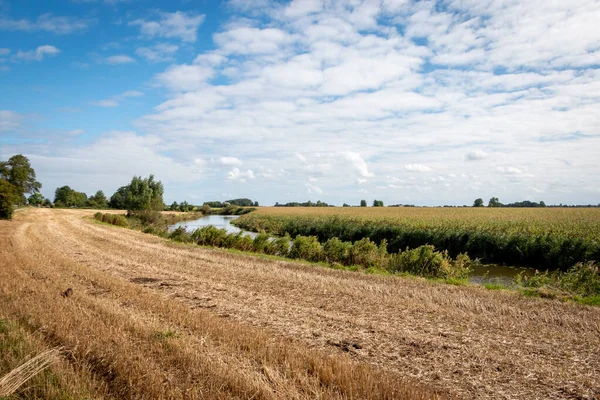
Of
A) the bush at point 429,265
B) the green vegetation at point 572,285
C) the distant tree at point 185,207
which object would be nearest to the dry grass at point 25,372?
the green vegetation at point 572,285

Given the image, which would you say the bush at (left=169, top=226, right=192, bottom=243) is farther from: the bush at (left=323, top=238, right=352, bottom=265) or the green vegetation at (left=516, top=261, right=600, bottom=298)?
the green vegetation at (left=516, top=261, right=600, bottom=298)

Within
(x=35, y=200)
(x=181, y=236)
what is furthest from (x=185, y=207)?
(x=181, y=236)

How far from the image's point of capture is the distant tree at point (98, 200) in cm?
11619

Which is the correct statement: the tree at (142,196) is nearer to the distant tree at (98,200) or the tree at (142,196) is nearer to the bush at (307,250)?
the bush at (307,250)

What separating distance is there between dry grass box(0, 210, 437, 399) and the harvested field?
2 cm

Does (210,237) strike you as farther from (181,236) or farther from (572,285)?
(572,285)

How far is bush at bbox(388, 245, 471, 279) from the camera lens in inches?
564

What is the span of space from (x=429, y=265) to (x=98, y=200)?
407ft

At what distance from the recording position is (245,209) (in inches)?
4218

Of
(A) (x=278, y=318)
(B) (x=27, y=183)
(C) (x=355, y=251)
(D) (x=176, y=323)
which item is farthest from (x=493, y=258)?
(B) (x=27, y=183)

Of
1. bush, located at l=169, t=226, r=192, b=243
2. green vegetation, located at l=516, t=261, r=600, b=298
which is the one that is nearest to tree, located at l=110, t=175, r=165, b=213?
bush, located at l=169, t=226, r=192, b=243

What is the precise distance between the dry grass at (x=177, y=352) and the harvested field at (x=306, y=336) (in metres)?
0.02

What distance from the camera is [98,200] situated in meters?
119

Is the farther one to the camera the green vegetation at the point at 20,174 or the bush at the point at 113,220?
the green vegetation at the point at 20,174
